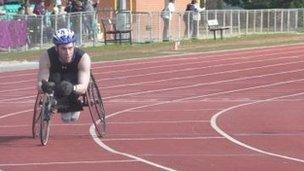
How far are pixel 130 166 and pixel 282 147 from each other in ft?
7.63

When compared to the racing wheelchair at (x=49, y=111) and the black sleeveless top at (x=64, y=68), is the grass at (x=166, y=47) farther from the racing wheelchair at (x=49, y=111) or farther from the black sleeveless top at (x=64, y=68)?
the black sleeveless top at (x=64, y=68)

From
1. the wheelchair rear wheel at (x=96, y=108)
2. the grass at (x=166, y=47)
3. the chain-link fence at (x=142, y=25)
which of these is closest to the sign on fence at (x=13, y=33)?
the chain-link fence at (x=142, y=25)

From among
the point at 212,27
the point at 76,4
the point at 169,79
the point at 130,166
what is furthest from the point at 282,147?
the point at 212,27

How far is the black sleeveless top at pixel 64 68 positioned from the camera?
11469 mm

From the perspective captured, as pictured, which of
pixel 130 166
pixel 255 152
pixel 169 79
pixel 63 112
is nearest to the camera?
pixel 130 166

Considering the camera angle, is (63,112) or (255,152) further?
(63,112)

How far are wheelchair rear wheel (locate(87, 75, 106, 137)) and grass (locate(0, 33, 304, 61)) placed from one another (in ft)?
58.0

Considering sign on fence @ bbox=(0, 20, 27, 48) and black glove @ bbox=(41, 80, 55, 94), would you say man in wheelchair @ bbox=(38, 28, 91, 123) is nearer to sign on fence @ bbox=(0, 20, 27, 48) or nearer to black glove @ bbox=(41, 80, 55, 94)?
black glove @ bbox=(41, 80, 55, 94)

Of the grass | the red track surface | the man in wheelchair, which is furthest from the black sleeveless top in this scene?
the grass

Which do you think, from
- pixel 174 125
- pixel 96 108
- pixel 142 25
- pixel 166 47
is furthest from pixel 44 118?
pixel 142 25

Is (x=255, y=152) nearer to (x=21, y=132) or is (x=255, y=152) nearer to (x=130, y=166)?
(x=130, y=166)

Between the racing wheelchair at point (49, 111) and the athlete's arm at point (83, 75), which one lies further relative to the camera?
the athlete's arm at point (83, 75)

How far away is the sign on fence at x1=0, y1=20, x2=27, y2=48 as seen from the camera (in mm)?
32250

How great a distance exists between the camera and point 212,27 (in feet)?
146
